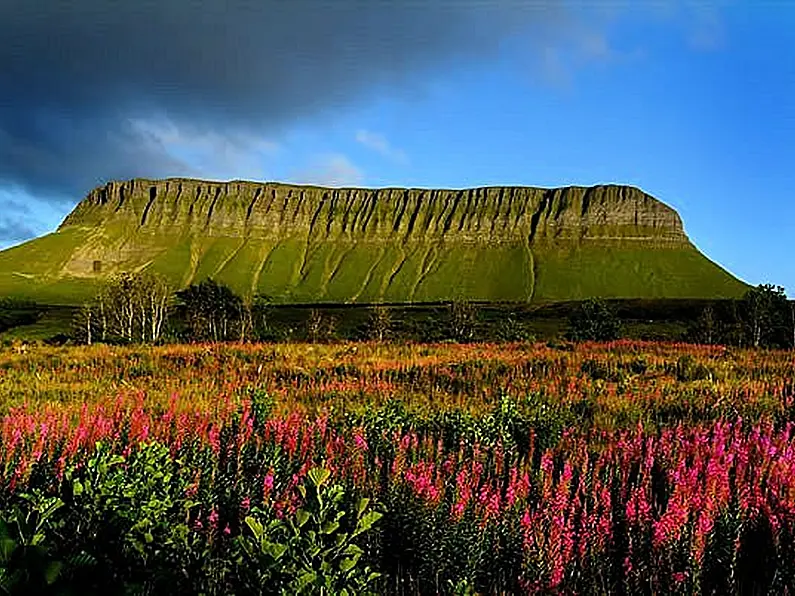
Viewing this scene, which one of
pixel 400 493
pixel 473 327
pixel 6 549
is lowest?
pixel 400 493

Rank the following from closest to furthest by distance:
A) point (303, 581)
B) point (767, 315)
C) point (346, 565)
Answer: point (303, 581), point (346, 565), point (767, 315)

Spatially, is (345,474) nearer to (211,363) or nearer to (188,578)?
(188,578)

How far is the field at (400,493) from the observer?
12.8ft

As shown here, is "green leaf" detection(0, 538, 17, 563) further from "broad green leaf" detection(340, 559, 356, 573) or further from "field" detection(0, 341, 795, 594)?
"broad green leaf" detection(340, 559, 356, 573)

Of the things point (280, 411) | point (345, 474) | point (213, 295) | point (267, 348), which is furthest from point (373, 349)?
point (213, 295)

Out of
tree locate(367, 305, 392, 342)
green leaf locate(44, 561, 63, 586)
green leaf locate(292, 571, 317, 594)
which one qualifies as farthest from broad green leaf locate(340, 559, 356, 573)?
tree locate(367, 305, 392, 342)

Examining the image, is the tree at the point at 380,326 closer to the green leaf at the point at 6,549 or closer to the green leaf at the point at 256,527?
the green leaf at the point at 256,527

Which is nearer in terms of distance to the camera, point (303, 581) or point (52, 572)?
point (52, 572)

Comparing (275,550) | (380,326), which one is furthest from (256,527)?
(380,326)

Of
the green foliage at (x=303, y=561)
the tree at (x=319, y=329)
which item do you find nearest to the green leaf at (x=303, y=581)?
the green foliage at (x=303, y=561)

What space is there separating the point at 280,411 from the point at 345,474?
3.75 meters

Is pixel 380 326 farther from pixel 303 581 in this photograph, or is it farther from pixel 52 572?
pixel 52 572

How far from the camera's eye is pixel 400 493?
5.46 m

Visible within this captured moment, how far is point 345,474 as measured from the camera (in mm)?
6238
